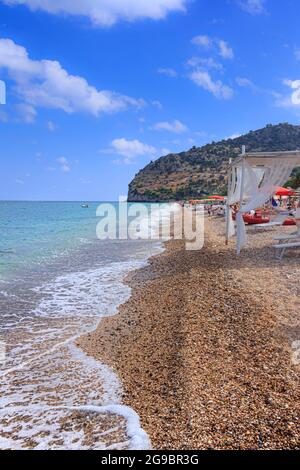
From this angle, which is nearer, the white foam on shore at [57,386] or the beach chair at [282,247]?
the white foam on shore at [57,386]

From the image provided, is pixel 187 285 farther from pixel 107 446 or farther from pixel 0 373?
pixel 107 446

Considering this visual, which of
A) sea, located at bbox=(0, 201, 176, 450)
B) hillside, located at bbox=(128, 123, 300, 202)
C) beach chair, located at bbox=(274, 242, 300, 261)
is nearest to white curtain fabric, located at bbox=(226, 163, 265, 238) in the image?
beach chair, located at bbox=(274, 242, 300, 261)

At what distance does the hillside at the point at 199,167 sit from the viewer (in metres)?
93.0

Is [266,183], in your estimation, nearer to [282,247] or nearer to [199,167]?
[282,247]

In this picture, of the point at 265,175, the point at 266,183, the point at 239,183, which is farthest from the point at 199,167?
the point at 266,183

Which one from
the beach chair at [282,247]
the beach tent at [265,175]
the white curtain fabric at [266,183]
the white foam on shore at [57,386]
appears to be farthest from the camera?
the white curtain fabric at [266,183]

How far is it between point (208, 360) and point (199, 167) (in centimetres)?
10966

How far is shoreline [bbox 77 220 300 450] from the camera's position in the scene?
2807mm

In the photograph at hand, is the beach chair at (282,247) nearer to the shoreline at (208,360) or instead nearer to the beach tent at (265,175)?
the beach tent at (265,175)

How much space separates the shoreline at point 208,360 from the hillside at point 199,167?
73585mm

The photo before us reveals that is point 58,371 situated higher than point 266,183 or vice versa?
point 266,183

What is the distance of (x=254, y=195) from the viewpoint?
33.7 feet

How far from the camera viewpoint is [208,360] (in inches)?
159

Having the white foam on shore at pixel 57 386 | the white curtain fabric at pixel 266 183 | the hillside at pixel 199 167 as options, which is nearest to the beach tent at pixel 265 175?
the white curtain fabric at pixel 266 183
